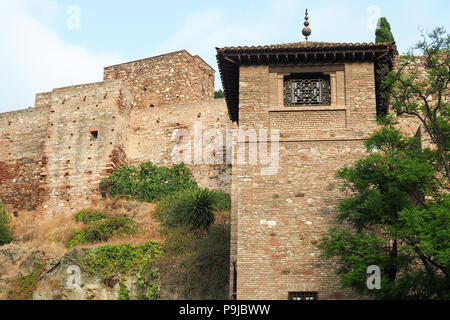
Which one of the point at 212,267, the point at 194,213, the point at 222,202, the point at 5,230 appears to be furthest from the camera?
the point at 222,202

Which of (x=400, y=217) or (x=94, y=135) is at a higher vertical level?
(x=94, y=135)

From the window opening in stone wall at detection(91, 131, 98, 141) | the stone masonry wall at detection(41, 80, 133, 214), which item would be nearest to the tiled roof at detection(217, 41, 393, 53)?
the stone masonry wall at detection(41, 80, 133, 214)

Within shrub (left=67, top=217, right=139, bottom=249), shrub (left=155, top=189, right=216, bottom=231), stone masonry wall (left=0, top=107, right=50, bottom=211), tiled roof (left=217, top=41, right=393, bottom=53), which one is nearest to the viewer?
tiled roof (left=217, top=41, right=393, bottom=53)

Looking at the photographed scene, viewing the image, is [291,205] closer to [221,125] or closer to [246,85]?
[246,85]

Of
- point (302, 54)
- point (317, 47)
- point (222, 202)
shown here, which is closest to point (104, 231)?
point (222, 202)

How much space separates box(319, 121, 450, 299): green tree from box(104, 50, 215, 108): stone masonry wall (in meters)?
18.9

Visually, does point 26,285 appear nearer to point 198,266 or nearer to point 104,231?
point 104,231

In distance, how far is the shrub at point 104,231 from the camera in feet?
68.1

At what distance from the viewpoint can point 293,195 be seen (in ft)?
46.5

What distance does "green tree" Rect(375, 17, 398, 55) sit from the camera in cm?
2830

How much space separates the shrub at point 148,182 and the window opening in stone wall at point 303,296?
38.7 ft

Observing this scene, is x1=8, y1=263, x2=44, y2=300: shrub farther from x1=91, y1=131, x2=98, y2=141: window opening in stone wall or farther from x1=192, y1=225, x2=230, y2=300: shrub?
x1=91, y1=131, x2=98, y2=141: window opening in stone wall

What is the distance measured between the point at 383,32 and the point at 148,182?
14176mm
